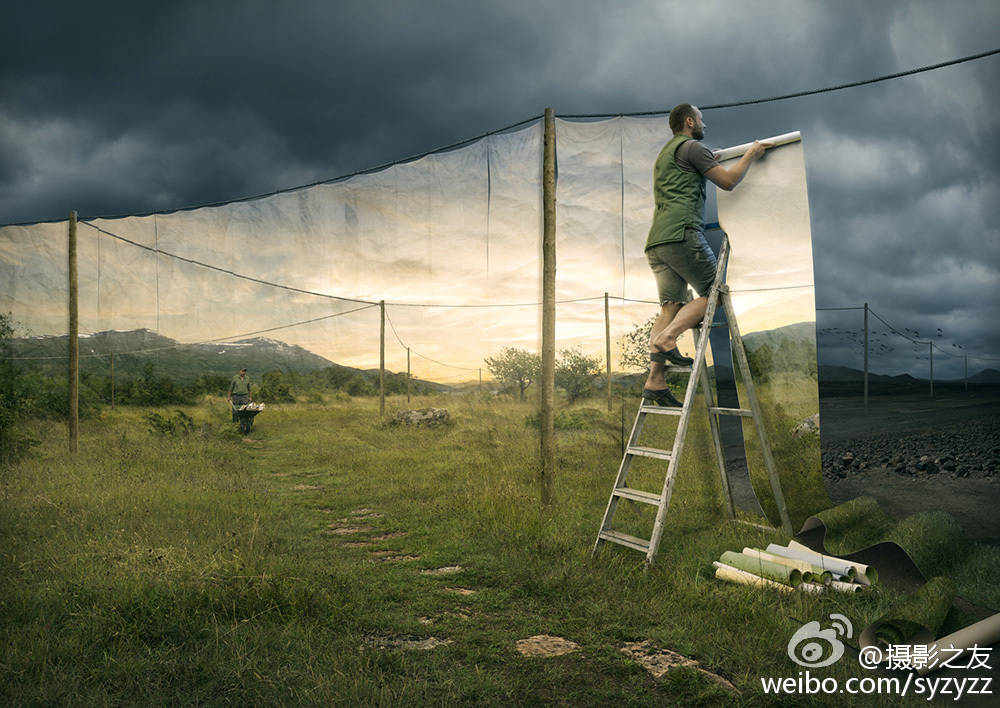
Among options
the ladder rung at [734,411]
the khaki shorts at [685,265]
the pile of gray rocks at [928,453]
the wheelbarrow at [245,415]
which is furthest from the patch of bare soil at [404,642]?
the wheelbarrow at [245,415]

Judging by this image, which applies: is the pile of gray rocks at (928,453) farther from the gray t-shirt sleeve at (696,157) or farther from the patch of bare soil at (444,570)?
the patch of bare soil at (444,570)

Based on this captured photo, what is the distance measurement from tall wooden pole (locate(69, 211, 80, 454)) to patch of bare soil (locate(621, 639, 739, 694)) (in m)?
8.57

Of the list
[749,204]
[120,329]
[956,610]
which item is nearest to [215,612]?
[956,610]

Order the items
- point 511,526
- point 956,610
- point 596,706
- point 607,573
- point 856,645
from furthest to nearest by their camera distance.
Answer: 1. point 511,526
2. point 607,573
3. point 956,610
4. point 856,645
5. point 596,706

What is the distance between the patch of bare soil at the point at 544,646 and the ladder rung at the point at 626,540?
3.47ft

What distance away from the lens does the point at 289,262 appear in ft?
29.8

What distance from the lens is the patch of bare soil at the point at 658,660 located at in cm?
257

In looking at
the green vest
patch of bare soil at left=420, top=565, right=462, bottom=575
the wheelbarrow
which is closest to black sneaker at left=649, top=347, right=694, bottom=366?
the green vest

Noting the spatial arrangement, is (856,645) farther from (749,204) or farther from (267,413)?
(267,413)

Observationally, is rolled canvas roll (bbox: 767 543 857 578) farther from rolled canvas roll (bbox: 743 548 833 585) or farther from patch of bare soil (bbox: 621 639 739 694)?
patch of bare soil (bbox: 621 639 739 694)

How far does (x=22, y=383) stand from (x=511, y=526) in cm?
835

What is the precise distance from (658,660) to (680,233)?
9.07 ft

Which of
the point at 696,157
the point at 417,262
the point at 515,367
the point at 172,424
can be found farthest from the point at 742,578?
the point at 172,424

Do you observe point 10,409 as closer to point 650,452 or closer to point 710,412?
point 650,452
